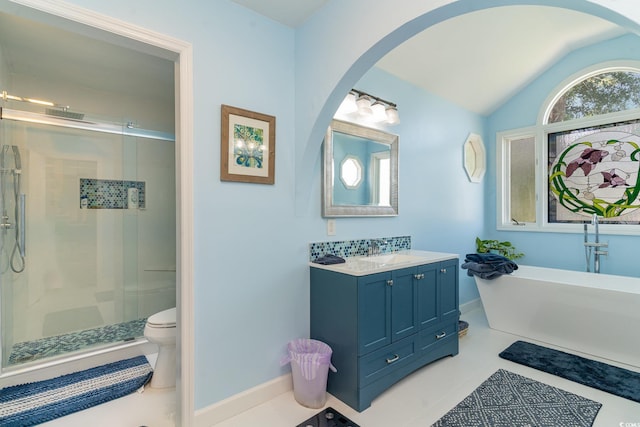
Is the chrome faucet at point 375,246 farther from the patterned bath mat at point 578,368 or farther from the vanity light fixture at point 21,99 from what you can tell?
the vanity light fixture at point 21,99

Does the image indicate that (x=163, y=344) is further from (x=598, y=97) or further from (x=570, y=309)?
(x=598, y=97)

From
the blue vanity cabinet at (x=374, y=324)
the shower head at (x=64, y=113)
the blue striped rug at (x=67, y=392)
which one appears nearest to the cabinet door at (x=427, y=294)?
the blue vanity cabinet at (x=374, y=324)

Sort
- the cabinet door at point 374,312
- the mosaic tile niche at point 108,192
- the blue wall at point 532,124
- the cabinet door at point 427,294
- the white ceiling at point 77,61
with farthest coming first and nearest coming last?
the blue wall at point 532,124
the mosaic tile niche at point 108,192
the cabinet door at point 427,294
the white ceiling at point 77,61
the cabinet door at point 374,312

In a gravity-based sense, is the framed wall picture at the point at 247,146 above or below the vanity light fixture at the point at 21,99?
below

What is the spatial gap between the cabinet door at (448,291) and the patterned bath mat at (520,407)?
1.83 ft

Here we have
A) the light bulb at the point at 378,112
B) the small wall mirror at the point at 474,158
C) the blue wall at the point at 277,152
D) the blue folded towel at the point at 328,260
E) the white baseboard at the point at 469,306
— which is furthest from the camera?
the small wall mirror at the point at 474,158

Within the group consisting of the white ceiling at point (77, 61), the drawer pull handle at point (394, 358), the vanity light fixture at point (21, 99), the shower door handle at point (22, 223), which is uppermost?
the white ceiling at point (77, 61)

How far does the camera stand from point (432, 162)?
3475 mm

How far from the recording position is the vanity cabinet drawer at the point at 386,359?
1.96m

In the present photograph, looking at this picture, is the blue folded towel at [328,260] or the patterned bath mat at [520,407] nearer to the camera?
the patterned bath mat at [520,407]

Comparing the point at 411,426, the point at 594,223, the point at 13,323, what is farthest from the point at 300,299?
the point at 594,223

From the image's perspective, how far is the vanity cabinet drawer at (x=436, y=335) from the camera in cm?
239

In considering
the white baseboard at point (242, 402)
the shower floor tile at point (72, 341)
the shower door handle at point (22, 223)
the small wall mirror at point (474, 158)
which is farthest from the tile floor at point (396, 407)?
the small wall mirror at point (474, 158)

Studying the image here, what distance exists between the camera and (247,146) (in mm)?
2004
